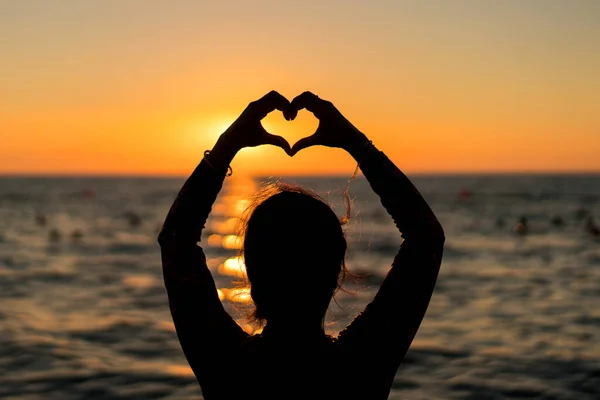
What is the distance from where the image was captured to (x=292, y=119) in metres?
2.41

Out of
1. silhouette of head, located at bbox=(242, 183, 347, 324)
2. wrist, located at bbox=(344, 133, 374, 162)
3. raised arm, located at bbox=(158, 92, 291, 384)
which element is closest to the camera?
silhouette of head, located at bbox=(242, 183, 347, 324)

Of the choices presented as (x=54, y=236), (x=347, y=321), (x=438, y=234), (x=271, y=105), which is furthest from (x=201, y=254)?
(x=54, y=236)

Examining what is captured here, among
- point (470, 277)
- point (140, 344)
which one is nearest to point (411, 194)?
point (140, 344)

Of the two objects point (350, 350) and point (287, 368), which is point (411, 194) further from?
point (287, 368)

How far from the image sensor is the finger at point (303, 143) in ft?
8.04

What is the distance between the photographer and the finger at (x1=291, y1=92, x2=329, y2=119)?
2.44 m

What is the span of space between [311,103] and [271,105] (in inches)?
5.8

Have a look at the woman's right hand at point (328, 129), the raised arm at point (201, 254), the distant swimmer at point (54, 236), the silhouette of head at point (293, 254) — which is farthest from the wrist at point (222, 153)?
the distant swimmer at point (54, 236)

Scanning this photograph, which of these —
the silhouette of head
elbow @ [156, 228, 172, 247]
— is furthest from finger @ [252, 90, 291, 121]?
elbow @ [156, 228, 172, 247]

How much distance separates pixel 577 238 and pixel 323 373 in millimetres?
31712

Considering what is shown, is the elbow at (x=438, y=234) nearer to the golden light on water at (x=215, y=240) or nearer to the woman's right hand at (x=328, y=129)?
the woman's right hand at (x=328, y=129)

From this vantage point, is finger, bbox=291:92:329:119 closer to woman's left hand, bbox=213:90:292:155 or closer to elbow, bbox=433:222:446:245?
woman's left hand, bbox=213:90:292:155

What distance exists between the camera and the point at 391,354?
231cm

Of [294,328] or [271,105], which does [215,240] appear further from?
[294,328]
